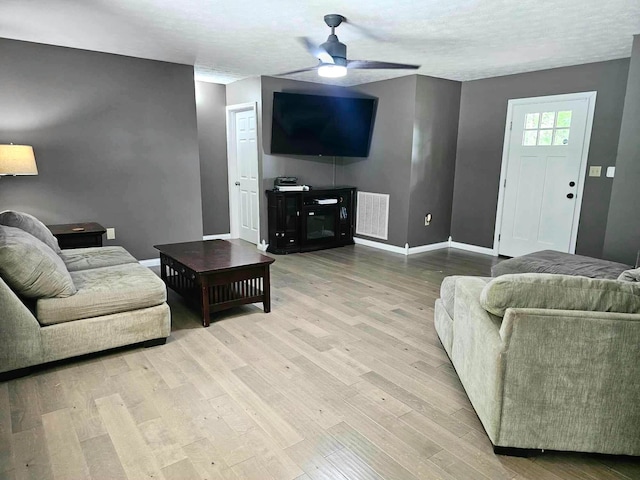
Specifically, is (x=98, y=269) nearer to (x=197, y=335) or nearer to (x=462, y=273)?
(x=197, y=335)

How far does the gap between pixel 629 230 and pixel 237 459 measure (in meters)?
3.66

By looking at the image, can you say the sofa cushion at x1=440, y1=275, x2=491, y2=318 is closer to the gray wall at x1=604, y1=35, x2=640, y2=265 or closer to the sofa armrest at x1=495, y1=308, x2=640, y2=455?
the sofa armrest at x1=495, y1=308, x2=640, y2=455

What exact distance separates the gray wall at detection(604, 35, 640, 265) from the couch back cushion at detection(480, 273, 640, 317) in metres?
2.23

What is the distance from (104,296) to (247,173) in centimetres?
369

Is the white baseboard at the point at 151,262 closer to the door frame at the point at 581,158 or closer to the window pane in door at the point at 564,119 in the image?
the door frame at the point at 581,158

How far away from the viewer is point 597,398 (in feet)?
5.66

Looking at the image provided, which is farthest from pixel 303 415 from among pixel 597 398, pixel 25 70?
pixel 25 70

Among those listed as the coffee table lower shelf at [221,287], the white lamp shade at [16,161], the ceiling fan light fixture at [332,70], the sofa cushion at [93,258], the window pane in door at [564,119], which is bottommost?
the coffee table lower shelf at [221,287]

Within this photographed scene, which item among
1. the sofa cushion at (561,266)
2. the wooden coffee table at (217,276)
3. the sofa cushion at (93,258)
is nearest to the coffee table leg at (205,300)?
the wooden coffee table at (217,276)

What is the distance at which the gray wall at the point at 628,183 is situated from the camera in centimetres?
343

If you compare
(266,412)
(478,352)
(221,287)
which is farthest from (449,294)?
(221,287)

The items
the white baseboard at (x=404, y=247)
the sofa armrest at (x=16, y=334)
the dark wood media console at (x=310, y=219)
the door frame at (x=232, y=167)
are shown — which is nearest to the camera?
the sofa armrest at (x=16, y=334)

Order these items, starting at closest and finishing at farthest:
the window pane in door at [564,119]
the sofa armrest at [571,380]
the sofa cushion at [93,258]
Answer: the sofa armrest at [571,380], the sofa cushion at [93,258], the window pane in door at [564,119]

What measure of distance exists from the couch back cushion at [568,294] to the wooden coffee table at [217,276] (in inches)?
79.8
